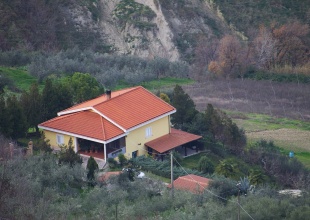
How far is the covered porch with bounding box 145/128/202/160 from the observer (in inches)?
1332

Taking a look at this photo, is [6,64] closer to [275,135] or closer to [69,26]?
[69,26]

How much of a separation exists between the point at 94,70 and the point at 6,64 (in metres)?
6.52

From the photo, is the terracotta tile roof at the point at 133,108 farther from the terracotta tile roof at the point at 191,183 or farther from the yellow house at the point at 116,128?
the terracotta tile roof at the point at 191,183

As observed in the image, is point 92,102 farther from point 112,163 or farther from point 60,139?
point 112,163

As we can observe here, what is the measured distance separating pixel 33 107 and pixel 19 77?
532 inches

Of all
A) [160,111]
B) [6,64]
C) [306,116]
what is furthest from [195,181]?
[6,64]

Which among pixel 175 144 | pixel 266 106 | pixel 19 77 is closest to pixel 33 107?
pixel 175 144

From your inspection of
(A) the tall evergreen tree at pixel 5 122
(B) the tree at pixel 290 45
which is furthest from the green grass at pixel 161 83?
(A) the tall evergreen tree at pixel 5 122

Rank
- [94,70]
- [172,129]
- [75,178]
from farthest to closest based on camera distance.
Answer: [94,70], [172,129], [75,178]

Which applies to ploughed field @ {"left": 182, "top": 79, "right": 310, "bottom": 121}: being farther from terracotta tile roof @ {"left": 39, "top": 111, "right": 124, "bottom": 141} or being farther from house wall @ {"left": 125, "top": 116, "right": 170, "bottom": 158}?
terracotta tile roof @ {"left": 39, "top": 111, "right": 124, "bottom": 141}

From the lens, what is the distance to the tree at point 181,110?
37.7m

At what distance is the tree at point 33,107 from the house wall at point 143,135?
4.79 metres

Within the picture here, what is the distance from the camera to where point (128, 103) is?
35.1 metres

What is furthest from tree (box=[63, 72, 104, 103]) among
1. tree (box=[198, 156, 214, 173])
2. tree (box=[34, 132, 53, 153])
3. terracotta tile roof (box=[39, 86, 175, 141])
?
tree (box=[198, 156, 214, 173])
